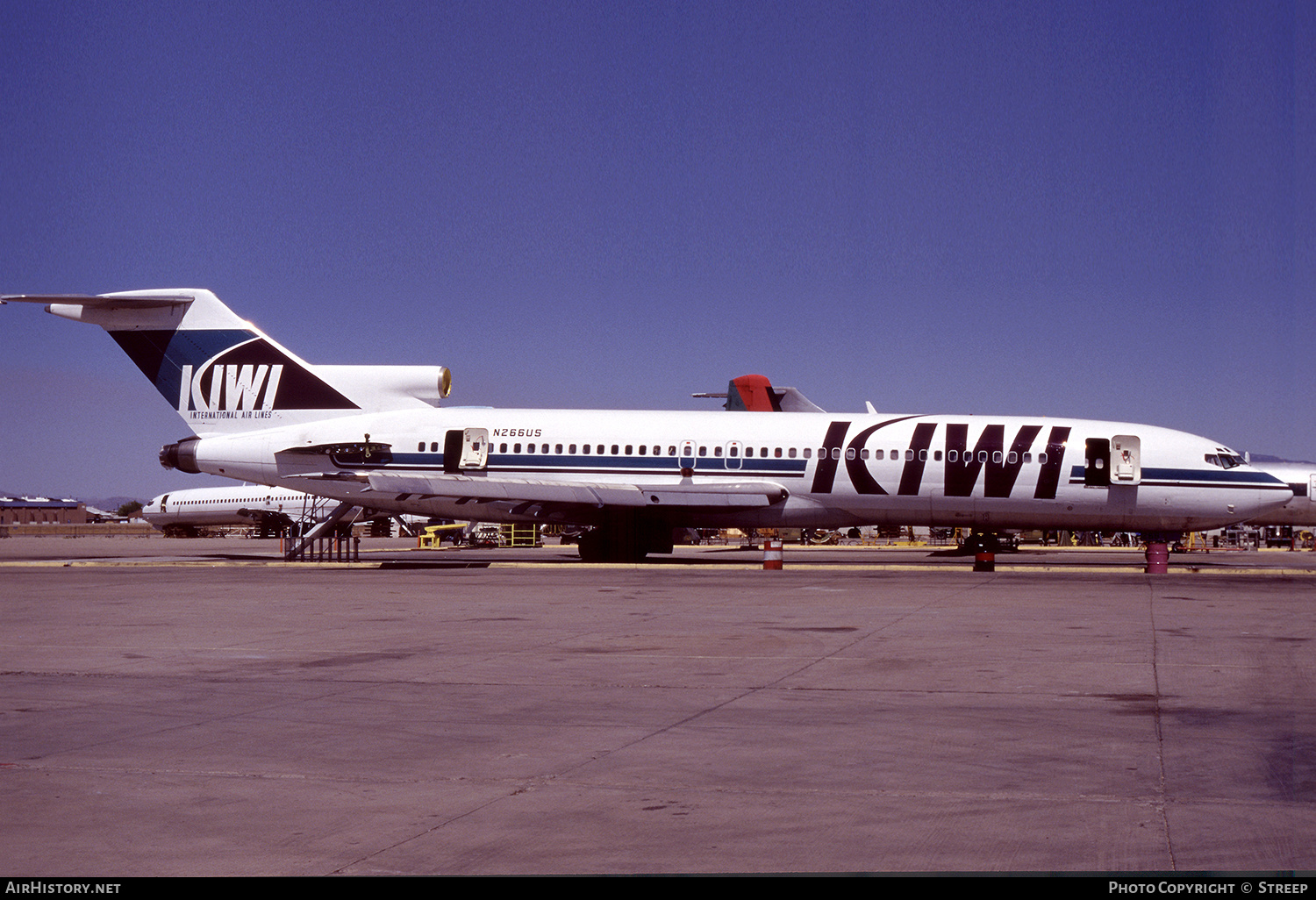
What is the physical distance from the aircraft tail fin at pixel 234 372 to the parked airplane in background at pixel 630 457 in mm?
51

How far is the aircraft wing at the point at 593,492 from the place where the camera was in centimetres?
3192

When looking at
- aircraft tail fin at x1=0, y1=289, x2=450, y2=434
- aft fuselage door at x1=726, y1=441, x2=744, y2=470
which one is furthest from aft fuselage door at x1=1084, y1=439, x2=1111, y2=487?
aircraft tail fin at x1=0, y1=289, x2=450, y2=434

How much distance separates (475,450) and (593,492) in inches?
154

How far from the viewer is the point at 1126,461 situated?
30.6 metres

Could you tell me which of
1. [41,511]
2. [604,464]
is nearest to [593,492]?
[604,464]

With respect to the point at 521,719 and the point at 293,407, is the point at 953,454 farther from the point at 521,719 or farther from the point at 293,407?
the point at 521,719

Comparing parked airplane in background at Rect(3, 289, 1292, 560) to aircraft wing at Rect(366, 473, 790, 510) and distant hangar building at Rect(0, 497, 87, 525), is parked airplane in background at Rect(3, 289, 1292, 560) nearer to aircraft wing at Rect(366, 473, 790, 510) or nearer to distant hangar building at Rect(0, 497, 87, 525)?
aircraft wing at Rect(366, 473, 790, 510)

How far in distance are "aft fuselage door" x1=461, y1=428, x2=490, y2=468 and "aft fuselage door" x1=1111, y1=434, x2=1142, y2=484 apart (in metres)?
16.5

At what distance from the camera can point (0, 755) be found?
7656mm

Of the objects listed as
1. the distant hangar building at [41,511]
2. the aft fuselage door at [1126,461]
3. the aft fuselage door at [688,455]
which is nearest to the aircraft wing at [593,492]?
the aft fuselage door at [688,455]

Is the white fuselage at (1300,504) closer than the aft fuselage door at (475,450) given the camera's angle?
No

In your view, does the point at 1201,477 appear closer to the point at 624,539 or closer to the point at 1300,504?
the point at 1300,504

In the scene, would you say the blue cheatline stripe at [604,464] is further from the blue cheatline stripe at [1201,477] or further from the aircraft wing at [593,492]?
the blue cheatline stripe at [1201,477]
